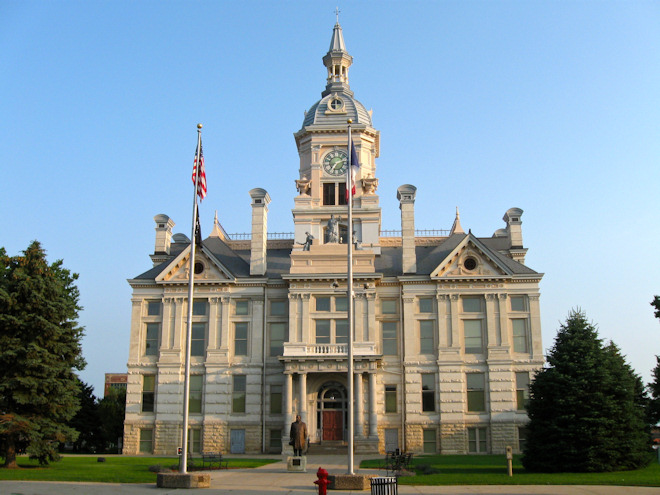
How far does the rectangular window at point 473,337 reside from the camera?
4569 centimetres

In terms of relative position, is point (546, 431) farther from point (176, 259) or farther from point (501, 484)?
point (176, 259)

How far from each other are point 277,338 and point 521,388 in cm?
1631

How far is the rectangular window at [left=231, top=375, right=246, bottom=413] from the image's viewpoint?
4547cm

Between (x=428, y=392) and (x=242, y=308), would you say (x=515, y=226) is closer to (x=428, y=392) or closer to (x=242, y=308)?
(x=428, y=392)

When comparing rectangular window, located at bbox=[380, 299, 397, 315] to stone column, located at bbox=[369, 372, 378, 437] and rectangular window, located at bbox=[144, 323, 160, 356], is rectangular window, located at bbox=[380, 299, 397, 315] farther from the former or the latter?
rectangular window, located at bbox=[144, 323, 160, 356]

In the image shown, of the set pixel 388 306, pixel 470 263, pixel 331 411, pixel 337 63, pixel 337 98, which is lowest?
pixel 331 411

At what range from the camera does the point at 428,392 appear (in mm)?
45125

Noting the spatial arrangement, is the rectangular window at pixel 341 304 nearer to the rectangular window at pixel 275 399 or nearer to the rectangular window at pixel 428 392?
the rectangular window at pixel 275 399

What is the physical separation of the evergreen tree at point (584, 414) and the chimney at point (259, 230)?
930 inches

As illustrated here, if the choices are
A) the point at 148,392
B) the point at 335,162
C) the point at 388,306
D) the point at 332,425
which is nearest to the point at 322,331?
the point at 388,306

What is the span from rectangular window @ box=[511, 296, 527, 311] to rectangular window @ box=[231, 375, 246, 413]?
18635 mm

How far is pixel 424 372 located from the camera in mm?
45219

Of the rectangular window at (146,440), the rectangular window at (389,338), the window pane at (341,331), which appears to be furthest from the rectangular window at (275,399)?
the rectangular window at (146,440)

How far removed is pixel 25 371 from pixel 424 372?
2467 cm
